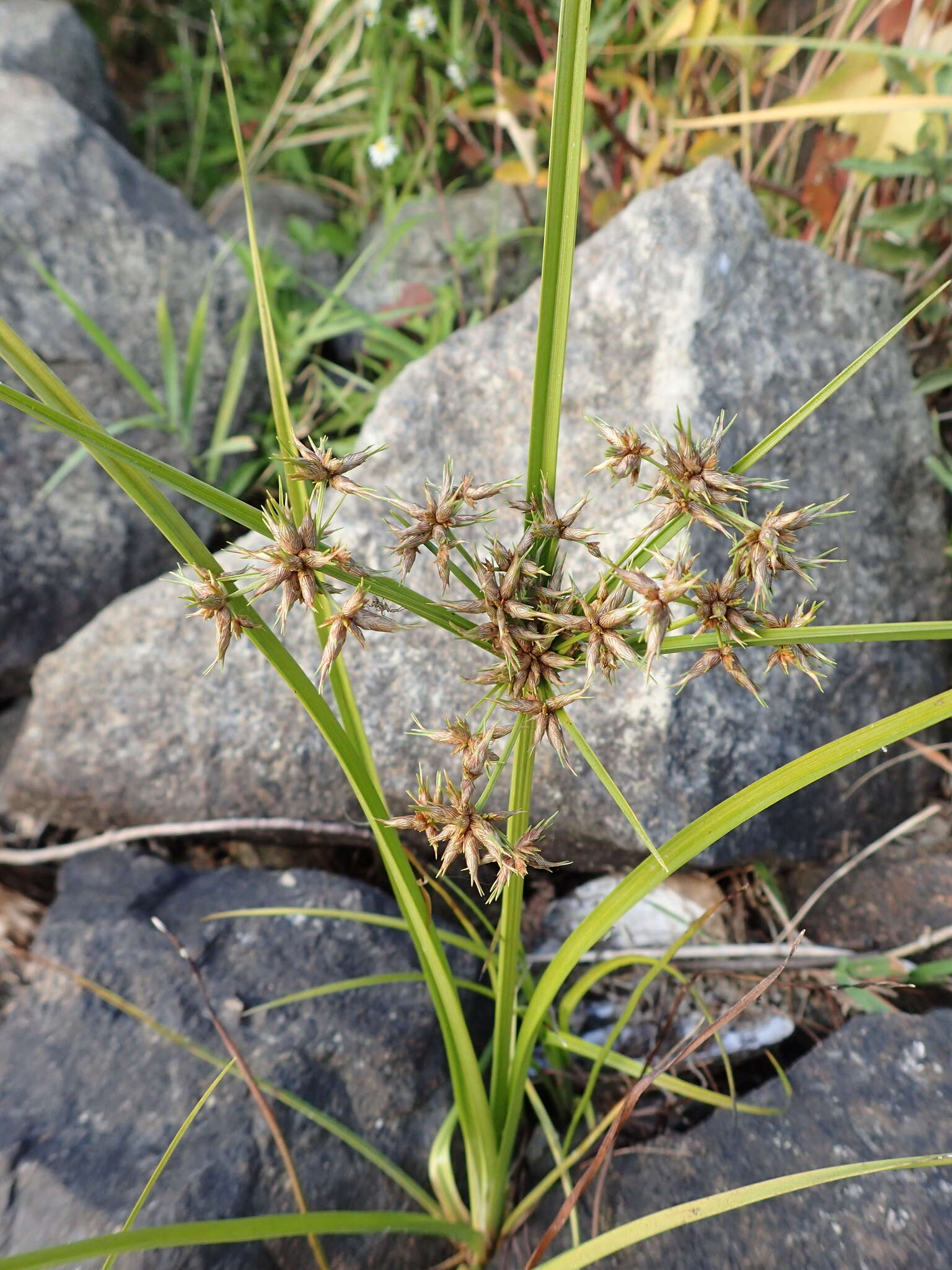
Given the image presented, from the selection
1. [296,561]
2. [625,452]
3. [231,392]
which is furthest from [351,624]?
[231,392]

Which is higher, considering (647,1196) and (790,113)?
(790,113)

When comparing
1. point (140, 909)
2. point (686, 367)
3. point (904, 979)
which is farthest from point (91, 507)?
point (904, 979)

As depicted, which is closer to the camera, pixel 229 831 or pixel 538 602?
pixel 538 602

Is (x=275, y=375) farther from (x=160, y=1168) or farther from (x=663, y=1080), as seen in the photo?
(x=663, y=1080)

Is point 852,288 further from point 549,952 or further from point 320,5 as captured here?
point 320,5

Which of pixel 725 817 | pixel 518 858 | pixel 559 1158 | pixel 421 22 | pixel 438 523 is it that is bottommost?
pixel 559 1158
